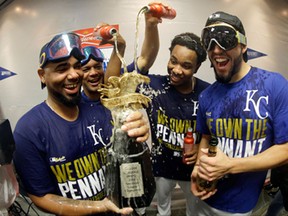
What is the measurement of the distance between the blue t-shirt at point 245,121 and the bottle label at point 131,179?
0.59 m

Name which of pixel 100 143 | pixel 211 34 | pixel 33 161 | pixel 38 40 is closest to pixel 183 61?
pixel 211 34

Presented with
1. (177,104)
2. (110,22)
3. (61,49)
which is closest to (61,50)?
(61,49)

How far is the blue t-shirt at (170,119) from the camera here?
1.66 metres

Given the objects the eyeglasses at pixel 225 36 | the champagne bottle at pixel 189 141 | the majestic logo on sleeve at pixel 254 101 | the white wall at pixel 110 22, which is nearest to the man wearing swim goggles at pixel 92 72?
the champagne bottle at pixel 189 141

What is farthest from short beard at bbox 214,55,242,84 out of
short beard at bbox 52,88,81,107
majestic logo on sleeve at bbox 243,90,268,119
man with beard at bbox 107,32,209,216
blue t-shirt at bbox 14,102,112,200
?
short beard at bbox 52,88,81,107

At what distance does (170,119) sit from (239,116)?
552mm

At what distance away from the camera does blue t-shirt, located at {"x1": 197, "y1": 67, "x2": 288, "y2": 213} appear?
3.87ft

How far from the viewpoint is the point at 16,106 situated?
2.77 m

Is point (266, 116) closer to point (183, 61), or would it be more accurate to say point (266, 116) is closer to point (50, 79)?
point (183, 61)

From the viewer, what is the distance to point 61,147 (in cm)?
110

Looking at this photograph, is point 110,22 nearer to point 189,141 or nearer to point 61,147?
point 189,141

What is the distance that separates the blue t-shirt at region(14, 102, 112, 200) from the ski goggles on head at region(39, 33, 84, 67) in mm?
235

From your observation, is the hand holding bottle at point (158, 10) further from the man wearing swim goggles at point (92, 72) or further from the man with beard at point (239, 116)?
the man wearing swim goggles at point (92, 72)

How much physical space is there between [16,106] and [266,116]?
103 inches
